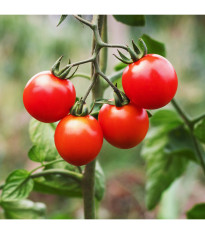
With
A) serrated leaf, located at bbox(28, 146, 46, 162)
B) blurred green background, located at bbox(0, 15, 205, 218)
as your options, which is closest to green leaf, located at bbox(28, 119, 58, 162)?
serrated leaf, located at bbox(28, 146, 46, 162)

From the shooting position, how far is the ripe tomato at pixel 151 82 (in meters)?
0.40

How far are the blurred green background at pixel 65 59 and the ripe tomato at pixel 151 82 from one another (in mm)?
1437

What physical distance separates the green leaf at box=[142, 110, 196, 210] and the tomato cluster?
30 cm

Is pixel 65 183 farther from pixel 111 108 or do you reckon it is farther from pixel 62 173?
pixel 111 108

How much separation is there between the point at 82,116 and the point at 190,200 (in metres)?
1.32

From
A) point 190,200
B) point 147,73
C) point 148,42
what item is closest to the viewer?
point 147,73

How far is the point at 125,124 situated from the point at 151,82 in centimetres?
6

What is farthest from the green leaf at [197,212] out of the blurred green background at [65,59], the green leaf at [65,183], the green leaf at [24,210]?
the blurred green background at [65,59]

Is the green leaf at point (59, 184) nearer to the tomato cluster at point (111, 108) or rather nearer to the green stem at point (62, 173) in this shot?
the green stem at point (62, 173)

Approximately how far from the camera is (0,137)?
242 centimetres

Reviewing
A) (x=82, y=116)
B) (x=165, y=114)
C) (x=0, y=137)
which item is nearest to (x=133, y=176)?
(x=0, y=137)

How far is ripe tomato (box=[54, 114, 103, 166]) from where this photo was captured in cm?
41

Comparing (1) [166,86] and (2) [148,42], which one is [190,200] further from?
(1) [166,86]

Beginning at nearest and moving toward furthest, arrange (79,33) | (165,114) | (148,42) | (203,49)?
(148,42)
(165,114)
(203,49)
(79,33)
